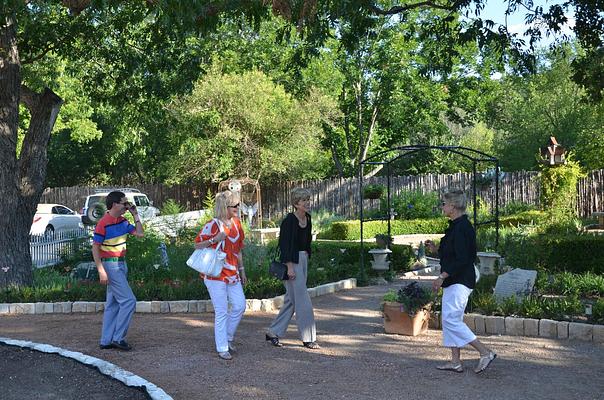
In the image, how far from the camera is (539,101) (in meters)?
37.5

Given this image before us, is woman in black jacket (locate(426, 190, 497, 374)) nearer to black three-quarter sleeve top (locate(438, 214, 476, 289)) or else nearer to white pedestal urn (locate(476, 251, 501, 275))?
black three-quarter sleeve top (locate(438, 214, 476, 289))

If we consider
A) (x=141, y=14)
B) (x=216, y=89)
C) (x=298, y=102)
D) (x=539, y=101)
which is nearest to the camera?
(x=141, y=14)

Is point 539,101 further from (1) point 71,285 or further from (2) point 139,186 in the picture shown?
(1) point 71,285

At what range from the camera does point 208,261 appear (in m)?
6.93

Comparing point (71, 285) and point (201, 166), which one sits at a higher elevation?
point (201, 166)

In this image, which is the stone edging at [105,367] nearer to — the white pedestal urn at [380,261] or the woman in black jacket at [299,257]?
the woman in black jacket at [299,257]

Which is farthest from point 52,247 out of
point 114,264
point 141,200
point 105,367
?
point 141,200

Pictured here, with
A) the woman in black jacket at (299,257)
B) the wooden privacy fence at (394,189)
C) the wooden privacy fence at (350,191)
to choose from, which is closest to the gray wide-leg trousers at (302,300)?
the woman in black jacket at (299,257)

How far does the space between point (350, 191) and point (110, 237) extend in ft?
72.7

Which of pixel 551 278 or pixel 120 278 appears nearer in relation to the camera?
pixel 120 278

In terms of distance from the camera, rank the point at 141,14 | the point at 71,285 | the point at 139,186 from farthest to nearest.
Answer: the point at 139,186, the point at 141,14, the point at 71,285

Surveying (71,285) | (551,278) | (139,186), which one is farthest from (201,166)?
(551,278)

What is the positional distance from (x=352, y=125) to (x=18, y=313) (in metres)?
27.3

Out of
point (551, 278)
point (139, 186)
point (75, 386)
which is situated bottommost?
point (75, 386)
